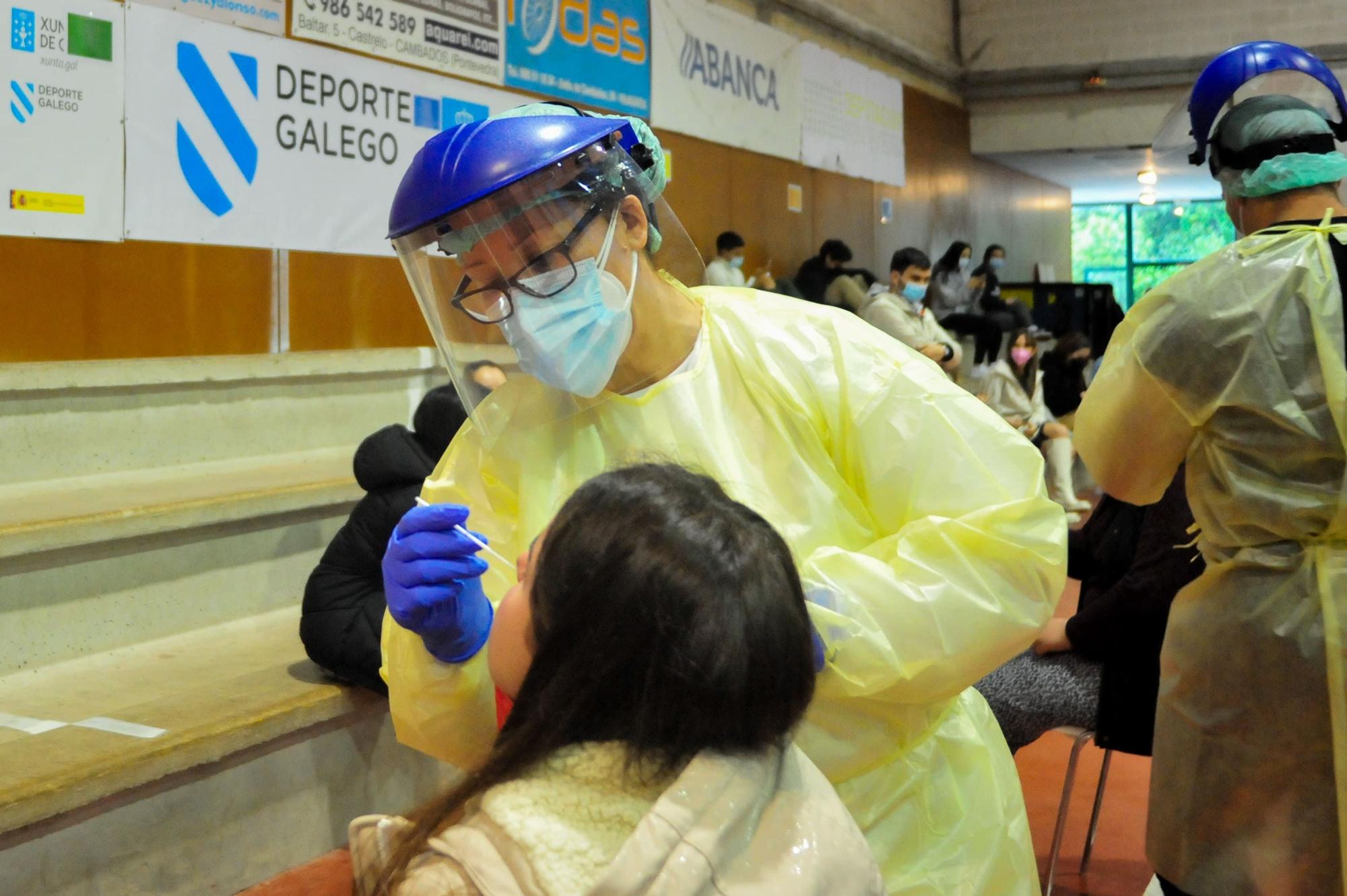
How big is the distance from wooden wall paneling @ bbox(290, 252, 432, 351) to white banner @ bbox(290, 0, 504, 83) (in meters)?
0.81

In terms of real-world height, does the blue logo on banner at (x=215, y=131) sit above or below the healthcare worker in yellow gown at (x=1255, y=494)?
above

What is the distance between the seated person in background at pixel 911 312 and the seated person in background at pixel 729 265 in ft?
2.43

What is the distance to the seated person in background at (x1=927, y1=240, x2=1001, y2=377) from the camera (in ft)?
30.2

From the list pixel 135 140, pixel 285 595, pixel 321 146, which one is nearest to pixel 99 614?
pixel 285 595

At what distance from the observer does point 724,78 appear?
7.42 metres

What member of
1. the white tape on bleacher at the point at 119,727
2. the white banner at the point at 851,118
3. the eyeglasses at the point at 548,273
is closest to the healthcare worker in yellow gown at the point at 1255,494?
the eyeglasses at the point at 548,273

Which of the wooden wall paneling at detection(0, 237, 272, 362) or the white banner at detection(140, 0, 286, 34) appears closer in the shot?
the wooden wall paneling at detection(0, 237, 272, 362)

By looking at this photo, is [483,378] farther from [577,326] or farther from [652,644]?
[652,644]

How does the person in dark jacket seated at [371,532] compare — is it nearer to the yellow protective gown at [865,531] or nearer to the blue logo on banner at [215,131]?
the blue logo on banner at [215,131]

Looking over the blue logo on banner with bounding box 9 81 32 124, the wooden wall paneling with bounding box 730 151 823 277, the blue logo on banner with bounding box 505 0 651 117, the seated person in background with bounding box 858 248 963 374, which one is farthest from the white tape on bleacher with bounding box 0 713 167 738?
the wooden wall paneling with bounding box 730 151 823 277

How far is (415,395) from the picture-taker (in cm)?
478

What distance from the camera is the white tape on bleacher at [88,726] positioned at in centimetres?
258

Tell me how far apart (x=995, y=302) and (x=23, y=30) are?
7909mm

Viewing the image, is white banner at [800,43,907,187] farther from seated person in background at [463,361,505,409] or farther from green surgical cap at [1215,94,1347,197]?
seated person in background at [463,361,505,409]
